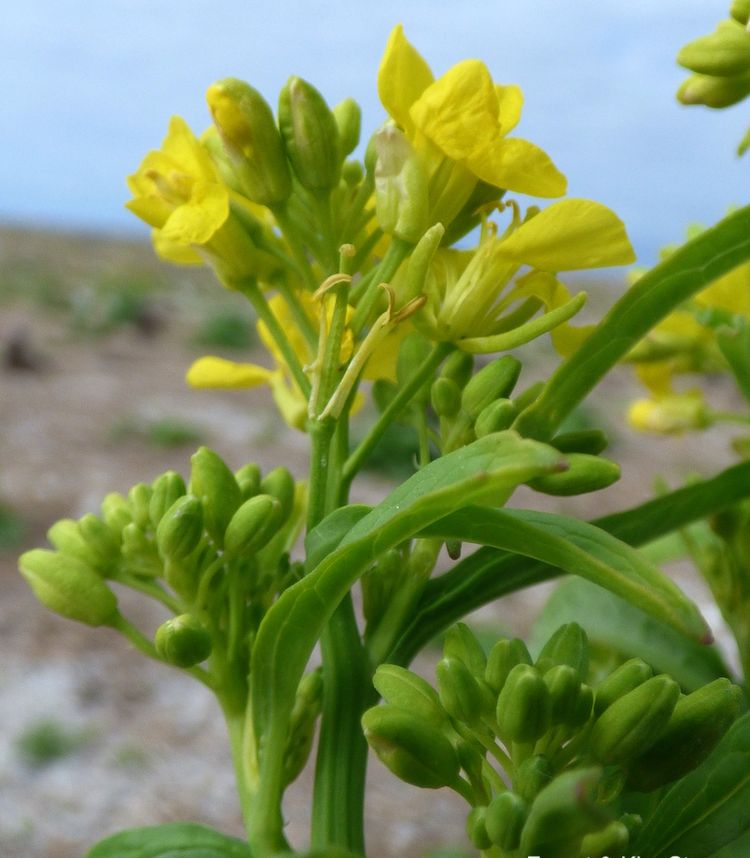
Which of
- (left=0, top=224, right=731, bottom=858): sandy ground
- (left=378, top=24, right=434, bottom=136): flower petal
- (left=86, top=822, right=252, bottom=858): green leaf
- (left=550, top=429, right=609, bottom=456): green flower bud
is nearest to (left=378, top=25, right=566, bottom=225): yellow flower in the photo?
(left=378, top=24, right=434, bottom=136): flower petal

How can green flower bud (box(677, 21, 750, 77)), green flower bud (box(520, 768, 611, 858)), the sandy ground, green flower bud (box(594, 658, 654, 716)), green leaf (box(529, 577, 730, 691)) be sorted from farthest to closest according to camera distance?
the sandy ground
green leaf (box(529, 577, 730, 691))
green flower bud (box(677, 21, 750, 77))
green flower bud (box(594, 658, 654, 716))
green flower bud (box(520, 768, 611, 858))

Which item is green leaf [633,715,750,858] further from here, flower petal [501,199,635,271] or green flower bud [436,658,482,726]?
flower petal [501,199,635,271]

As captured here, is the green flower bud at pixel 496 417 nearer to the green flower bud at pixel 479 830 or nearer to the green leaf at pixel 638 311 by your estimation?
the green leaf at pixel 638 311

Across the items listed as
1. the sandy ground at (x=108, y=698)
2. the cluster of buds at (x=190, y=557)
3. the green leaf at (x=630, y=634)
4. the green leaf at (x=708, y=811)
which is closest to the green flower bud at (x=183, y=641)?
the cluster of buds at (x=190, y=557)

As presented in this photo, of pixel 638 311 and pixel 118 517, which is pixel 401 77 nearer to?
pixel 638 311

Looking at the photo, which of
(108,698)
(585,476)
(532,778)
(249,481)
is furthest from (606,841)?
(108,698)

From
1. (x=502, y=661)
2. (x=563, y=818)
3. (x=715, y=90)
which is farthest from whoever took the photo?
(x=715, y=90)
